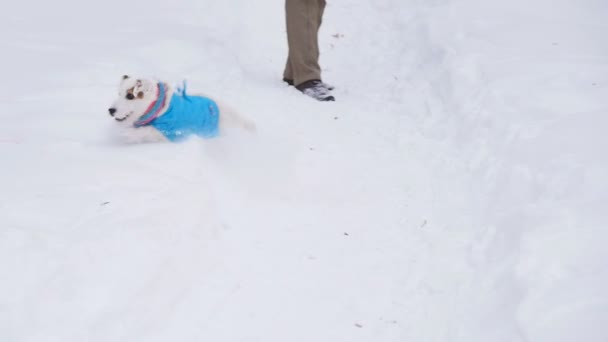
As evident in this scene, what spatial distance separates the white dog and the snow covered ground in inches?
4.7

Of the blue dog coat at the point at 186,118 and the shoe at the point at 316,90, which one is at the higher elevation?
the blue dog coat at the point at 186,118

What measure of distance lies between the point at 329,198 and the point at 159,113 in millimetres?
1106

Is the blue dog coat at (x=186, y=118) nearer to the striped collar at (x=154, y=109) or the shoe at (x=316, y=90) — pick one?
the striped collar at (x=154, y=109)

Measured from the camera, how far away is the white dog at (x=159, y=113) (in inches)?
133

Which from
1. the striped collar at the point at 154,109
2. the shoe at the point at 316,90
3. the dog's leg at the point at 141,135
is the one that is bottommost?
the shoe at the point at 316,90

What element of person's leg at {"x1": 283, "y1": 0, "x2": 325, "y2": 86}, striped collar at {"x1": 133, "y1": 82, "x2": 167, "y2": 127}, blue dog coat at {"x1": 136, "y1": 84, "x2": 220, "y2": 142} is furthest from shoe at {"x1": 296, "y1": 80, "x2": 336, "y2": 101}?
striped collar at {"x1": 133, "y1": 82, "x2": 167, "y2": 127}

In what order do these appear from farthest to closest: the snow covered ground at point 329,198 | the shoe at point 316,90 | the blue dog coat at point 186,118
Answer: the shoe at point 316,90 → the blue dog coat at point 186,118 → the snow covered ground at point 329,198

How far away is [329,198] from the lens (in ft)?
11.3

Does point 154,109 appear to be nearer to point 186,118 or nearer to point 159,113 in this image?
point 159,113

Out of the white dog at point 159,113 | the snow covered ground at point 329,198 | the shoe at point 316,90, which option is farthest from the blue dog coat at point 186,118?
the shoe at point 316,90

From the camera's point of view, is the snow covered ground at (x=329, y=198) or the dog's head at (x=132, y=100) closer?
the snow covered ground at (x=329, y=198)

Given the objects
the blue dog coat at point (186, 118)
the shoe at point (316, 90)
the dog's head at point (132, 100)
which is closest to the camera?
the dog's head at point (132, 100)

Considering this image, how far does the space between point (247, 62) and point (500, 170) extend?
2.90m

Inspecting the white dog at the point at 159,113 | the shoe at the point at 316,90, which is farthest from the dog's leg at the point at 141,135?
the shoe at the point at 316,90
